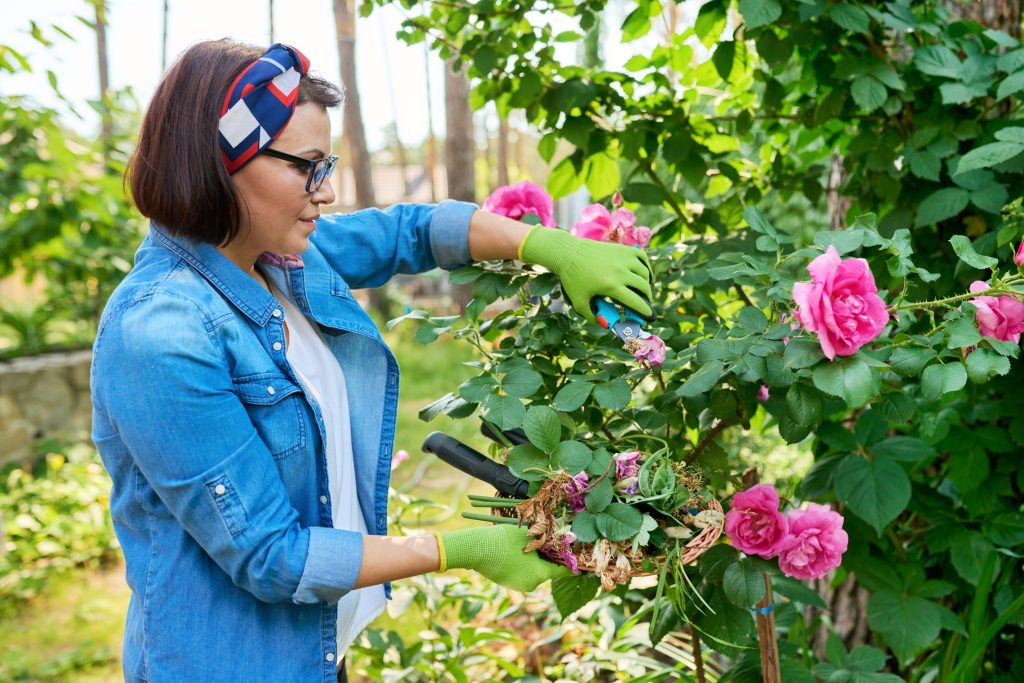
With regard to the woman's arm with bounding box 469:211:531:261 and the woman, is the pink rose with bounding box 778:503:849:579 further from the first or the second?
the woman's arm with bounding box 469:211:531:261

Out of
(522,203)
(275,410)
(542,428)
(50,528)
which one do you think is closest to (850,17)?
(522,203)

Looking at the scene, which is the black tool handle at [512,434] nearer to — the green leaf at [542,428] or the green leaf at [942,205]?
the green leaf at [542,428]

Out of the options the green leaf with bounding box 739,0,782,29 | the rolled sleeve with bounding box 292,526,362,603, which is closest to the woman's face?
the rolled sleeve with bounding box 292,526,362,603

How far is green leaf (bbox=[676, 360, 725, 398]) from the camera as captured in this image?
1277 mm

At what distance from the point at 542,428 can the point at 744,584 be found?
20.3 inches

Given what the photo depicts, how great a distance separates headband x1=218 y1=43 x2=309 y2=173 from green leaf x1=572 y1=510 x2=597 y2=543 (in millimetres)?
693

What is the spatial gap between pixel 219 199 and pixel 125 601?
9.20 ft

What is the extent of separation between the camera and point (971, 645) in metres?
1.69

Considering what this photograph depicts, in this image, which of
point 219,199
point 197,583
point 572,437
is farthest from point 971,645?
point 219,199

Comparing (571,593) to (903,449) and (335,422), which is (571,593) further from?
(903,449)

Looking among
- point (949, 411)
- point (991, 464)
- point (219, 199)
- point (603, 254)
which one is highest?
point (219, 199)

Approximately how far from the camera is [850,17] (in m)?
1.68

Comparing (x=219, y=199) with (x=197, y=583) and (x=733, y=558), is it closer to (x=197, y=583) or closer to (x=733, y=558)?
(x=197, y=583)

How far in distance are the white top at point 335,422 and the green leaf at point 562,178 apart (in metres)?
0.82
